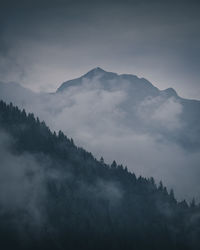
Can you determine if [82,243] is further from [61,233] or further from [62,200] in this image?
[62,200]

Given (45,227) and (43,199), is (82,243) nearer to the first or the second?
(45,227)

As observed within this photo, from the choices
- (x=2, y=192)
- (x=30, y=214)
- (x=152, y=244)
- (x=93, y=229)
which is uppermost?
(x=2, y=192)

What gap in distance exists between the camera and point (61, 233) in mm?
184125

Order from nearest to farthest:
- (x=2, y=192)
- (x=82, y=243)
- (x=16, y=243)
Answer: (x=16, y=243)
(x=82, y=243)
(x=2, y=192)

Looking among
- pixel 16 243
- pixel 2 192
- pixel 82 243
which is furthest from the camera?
pixel 2 192

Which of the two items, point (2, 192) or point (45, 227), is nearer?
point (45, 227)

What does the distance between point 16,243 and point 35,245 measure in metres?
12.7

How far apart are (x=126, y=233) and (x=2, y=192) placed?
100142 mm

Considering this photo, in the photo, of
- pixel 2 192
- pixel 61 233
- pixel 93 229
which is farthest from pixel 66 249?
pixel 2 192

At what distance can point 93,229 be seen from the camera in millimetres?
191250

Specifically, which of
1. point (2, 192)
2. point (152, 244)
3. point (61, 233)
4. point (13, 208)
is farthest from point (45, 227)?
point (152, 244)

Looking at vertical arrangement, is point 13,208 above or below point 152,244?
above

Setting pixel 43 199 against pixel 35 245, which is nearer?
pixel 35 245

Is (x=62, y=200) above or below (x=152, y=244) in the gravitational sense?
above
